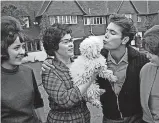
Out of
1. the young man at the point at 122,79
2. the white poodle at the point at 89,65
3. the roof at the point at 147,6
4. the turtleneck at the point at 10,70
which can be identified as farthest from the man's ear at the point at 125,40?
the roof at the point at 147,6

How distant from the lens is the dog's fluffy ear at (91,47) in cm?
293

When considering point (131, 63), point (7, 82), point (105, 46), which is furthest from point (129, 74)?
point (7, 82)

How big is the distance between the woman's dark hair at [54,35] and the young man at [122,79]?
0.66m

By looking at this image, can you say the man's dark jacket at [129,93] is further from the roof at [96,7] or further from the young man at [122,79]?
the roof at [96,7]

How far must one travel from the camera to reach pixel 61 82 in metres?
2.72

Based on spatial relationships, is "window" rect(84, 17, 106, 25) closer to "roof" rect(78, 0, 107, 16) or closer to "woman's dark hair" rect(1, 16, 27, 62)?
"roof" rect(78, 0, 107, 16)

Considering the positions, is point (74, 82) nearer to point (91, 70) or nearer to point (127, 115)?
point (91, 70)

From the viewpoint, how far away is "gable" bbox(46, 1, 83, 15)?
25.1 m

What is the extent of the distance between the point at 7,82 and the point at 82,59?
3.39ft

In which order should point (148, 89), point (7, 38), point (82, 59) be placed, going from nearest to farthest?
point (7, 38)
point (148, 89)
point (82, 59)

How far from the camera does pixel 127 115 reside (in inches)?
124

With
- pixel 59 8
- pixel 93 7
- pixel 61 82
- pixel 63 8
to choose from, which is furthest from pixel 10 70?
pixel 93 7

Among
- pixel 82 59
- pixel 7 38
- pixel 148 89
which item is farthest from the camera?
pixel 82 59

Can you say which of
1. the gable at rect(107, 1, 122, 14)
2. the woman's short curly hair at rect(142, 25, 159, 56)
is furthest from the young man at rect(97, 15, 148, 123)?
the gable at rect(107, 1, 122, 14)
